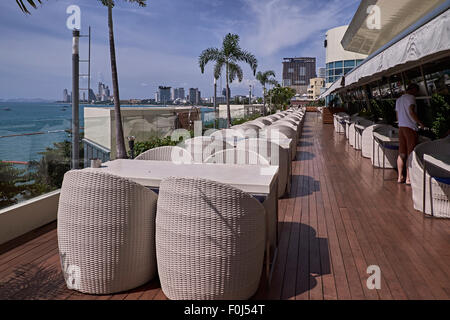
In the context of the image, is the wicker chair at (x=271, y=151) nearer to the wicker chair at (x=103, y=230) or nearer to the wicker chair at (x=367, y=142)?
the wicker chair at (x=103, y=230)

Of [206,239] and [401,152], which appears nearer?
[206,239]

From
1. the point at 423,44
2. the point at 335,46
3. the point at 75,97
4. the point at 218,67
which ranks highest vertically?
the point at 335,46

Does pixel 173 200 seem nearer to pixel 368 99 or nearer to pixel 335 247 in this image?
pixel 335 247

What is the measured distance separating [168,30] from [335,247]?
1033 centimetres

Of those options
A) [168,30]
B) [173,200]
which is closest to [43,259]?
[173,200]

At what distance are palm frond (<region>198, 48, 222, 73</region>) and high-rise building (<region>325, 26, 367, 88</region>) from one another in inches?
1137

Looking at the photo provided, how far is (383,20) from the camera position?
1020 centimetres

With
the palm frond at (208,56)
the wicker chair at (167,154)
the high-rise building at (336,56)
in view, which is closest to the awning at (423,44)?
the wicker chair at (167,154)

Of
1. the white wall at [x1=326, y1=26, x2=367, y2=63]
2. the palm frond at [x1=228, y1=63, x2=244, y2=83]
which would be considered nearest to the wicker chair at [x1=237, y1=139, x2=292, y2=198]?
the palm frond at [x1=228, y1=63, x2=244, y2=83]

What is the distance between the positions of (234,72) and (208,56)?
1655 millimetres

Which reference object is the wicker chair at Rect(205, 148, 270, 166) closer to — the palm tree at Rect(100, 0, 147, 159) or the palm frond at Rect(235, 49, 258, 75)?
the palm tree at Rect(100, 0, 147, 159)

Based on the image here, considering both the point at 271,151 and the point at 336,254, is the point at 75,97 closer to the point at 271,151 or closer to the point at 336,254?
the point at 271,151

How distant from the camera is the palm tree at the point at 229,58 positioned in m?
18.1
